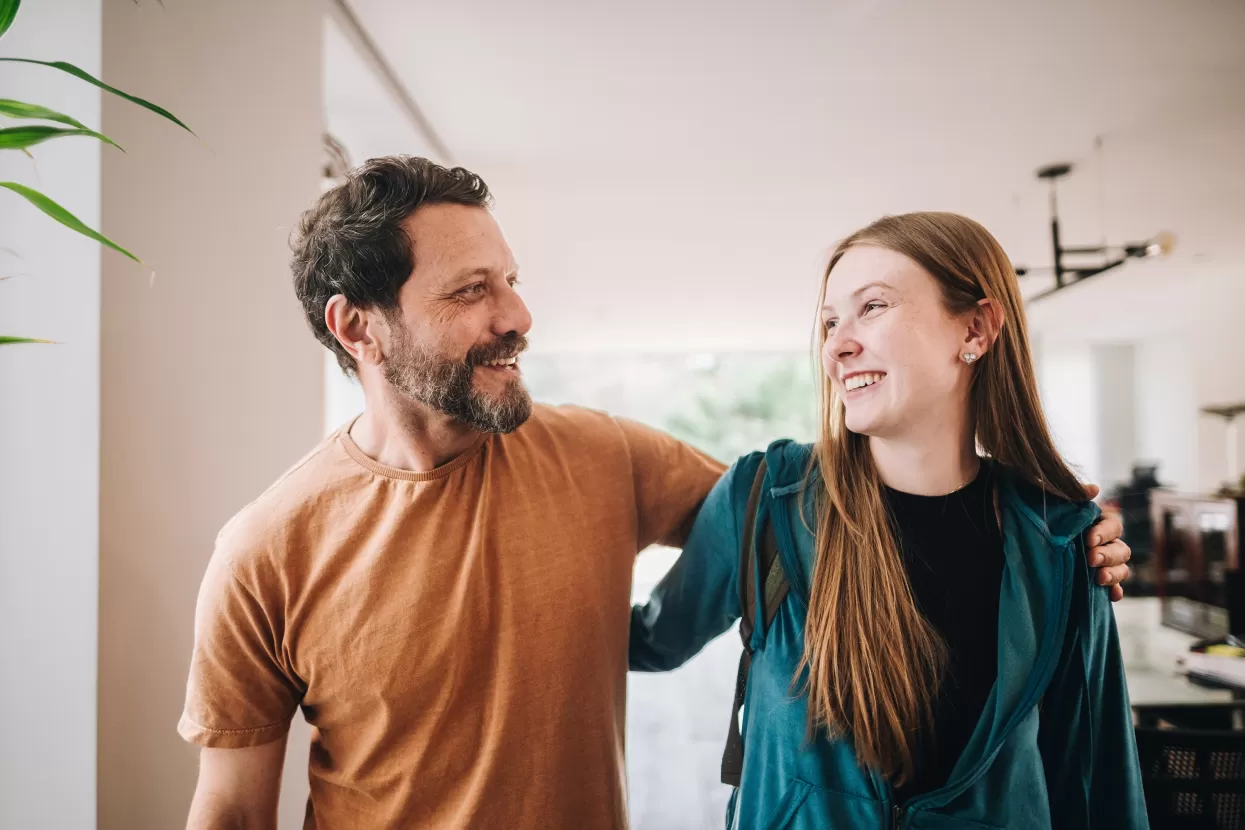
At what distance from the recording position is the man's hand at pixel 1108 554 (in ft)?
3.58

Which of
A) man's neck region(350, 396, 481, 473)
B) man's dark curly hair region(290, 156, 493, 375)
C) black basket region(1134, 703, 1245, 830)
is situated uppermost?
man's dark curly hair region(290, 156, 493, 375)

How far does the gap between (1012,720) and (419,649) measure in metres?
0.88

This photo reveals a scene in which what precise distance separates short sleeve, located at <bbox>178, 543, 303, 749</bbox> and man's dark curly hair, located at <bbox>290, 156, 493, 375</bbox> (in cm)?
50

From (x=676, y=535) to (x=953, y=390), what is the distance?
57cm

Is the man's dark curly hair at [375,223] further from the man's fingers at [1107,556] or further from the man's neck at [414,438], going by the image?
the man's fingers at [1107,556]

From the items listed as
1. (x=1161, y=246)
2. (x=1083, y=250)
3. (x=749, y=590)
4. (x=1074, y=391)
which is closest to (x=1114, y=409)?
(x=1074, y=391)

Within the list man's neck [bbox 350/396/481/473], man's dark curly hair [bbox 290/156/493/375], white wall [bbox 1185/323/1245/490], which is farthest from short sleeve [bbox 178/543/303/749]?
white wall [bbox 1185/323/1245/490]

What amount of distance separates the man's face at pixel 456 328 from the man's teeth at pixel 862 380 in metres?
0.54

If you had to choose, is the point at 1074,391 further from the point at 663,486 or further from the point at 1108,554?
the point at 663,486

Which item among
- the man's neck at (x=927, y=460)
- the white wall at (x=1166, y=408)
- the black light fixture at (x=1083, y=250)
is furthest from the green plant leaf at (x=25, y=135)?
the white wall at (x=1166, y=408)

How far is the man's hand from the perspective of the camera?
1.09 meters

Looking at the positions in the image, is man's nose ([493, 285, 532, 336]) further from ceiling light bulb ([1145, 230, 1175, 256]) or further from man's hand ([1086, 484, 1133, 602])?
ceiling light bulb ([1145, 230, 1175, 256])

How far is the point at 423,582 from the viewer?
110 cm

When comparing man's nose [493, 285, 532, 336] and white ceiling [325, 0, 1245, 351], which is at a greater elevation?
white ceiling [325, 0, 1245, 351]
